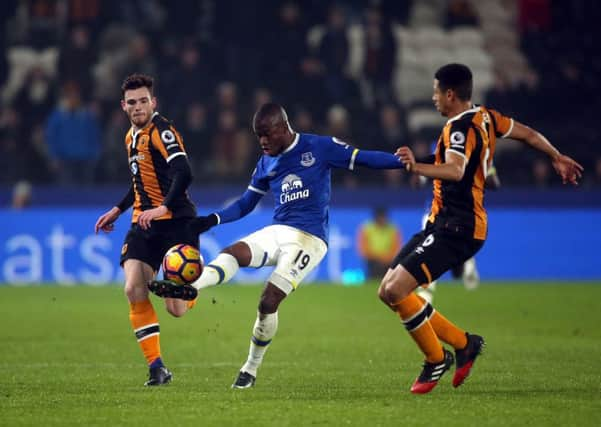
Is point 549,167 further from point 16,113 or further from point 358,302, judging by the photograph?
point 16,113

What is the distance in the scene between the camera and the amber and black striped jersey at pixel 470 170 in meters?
7.99

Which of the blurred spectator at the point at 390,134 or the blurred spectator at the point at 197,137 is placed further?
the blurred spectator at the point at 390,134

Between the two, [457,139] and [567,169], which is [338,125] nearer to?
[567,169]

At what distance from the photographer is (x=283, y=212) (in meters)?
8.72

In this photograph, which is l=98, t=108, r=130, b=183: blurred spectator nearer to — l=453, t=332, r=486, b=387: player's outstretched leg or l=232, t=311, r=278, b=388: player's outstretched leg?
l=232, t=311, r=278, b=388: player's outstretched leg

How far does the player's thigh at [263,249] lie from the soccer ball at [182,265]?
0.42 m

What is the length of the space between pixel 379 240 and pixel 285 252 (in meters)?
12.2

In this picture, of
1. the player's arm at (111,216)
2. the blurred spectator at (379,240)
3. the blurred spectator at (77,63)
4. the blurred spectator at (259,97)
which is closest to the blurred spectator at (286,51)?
the blurred spectator at (259,97)

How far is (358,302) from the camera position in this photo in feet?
56.1

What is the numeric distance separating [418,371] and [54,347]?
3933mm

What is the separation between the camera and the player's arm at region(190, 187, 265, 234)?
8.41 m

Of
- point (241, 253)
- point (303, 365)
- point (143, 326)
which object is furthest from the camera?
point (303, 365)

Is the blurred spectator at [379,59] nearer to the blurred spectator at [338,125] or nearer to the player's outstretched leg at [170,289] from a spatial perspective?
the blurred spectator at [338,125]

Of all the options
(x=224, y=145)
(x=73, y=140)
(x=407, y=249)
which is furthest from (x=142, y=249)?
(x=224, y=145)
